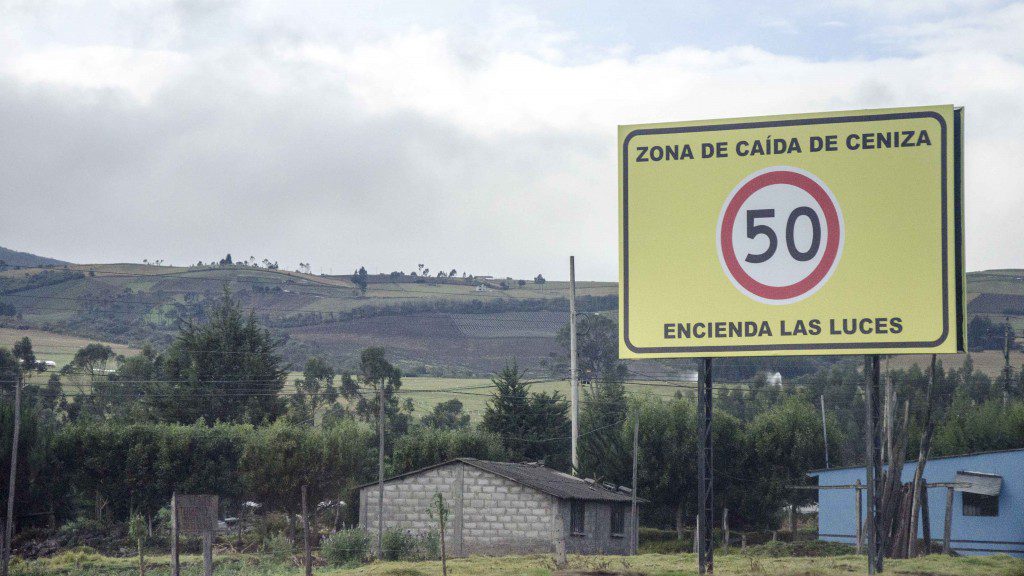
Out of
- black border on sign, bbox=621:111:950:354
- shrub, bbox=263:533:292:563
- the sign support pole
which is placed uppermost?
black border on sign, bbox=621:111:950:354

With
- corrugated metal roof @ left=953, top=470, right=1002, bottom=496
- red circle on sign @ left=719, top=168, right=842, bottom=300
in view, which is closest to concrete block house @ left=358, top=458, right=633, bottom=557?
corrugated metal roof @ left=953, top=470, right=1002, bottom=496

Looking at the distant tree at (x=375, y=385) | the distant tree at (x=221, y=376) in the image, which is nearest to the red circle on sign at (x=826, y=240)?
the distant tree at (x=221, y=376)

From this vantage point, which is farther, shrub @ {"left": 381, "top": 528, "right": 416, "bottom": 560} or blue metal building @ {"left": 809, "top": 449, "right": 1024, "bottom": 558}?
blue metal building @ {"left": 809, "top": 449, "right": 1024, "bottom": 558}

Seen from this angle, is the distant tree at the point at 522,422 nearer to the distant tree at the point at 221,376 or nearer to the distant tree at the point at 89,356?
the distant tree at the point at 221,376

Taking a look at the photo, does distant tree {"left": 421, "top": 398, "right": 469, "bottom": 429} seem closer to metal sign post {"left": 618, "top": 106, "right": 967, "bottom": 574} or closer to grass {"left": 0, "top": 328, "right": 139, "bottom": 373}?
grass {"left": 0, "top": 328, "right": 139, "bottom": 373}

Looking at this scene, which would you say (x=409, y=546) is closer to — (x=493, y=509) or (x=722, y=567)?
(x=493, y=509)

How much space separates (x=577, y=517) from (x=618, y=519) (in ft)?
18.1

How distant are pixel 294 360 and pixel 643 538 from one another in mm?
139311

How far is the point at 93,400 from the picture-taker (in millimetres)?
109688

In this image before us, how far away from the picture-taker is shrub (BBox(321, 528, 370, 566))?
41125 mm

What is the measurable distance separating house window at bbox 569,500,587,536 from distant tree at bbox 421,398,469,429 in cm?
6165

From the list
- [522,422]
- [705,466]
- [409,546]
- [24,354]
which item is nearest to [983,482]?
[409,546]

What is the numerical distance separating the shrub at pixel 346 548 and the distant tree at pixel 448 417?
66669 mm

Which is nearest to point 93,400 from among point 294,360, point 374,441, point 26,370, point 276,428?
point 26,370
